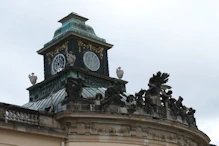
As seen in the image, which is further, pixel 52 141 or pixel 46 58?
pixel 46 58

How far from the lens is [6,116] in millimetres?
29609

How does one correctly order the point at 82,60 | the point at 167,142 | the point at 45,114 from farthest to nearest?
the point at 82,60 → the point at 167,142 → the point at 45,114

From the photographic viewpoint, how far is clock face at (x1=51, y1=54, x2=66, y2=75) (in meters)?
40.6

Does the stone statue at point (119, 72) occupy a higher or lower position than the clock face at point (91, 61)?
lower

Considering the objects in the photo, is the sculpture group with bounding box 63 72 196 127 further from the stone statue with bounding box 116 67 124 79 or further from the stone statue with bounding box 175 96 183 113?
the stone statue with bounding box 116 67 124 79

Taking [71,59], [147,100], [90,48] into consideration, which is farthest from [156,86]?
[90,48]

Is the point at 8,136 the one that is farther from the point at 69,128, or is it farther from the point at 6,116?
the point at 69,128

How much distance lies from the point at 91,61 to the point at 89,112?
9596 mm

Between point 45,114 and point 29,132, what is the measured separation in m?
1.75

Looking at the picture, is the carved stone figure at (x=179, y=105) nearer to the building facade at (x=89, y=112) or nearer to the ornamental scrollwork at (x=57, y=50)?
the building facade at (x=89, y=112)

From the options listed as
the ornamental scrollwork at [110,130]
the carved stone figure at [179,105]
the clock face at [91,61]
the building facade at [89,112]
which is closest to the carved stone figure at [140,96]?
the building facade at [89,112]

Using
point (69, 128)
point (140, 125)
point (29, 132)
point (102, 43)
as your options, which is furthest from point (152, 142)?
point (102, 43)

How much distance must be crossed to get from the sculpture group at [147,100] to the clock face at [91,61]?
455 centimetres

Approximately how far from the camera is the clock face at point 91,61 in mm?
40281
